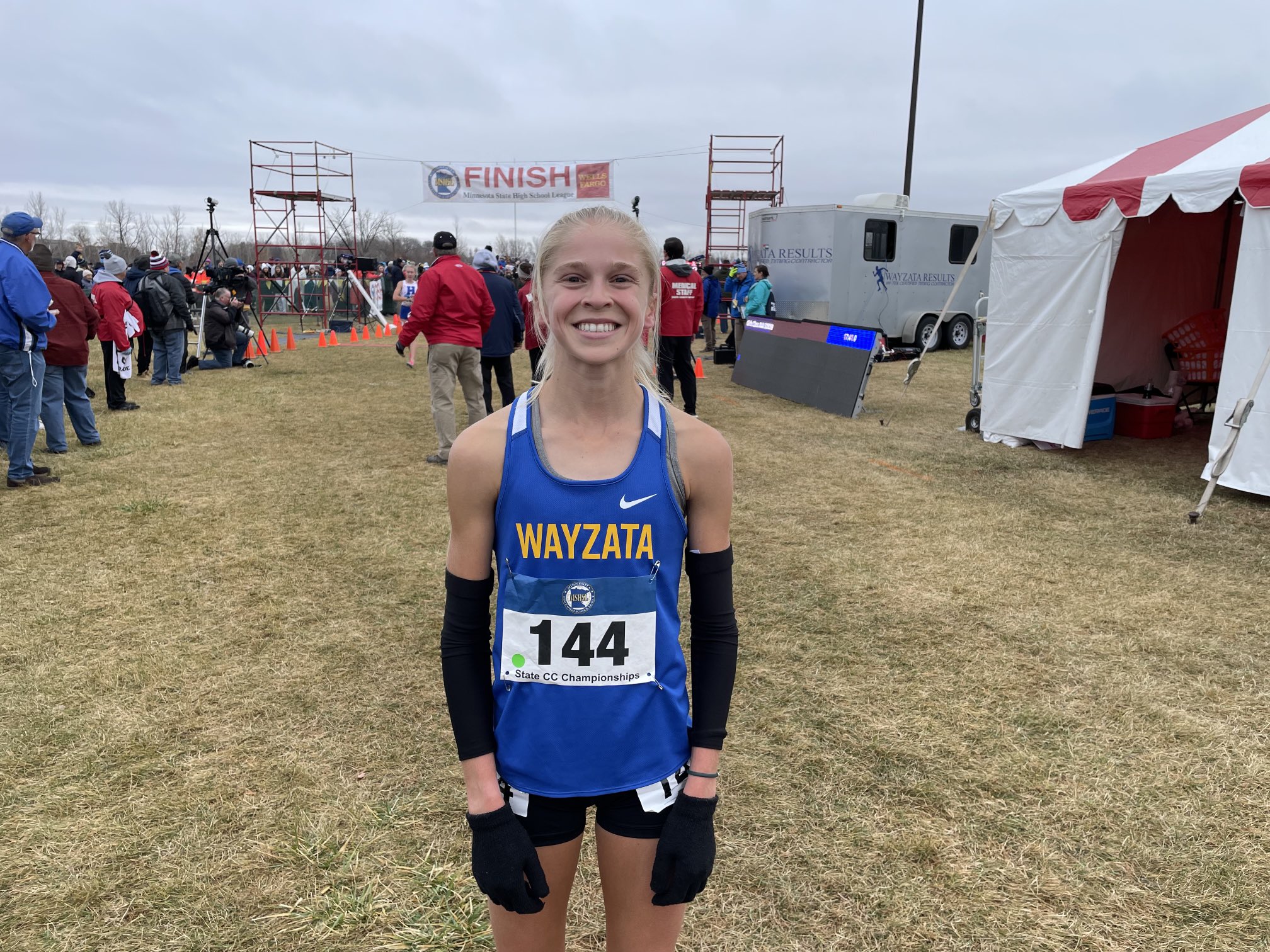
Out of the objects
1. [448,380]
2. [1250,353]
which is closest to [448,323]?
[448,380]

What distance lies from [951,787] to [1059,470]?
18.4 feet

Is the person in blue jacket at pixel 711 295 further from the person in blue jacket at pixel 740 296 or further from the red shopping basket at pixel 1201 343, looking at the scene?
the red shopping basket at pixel 1201 343

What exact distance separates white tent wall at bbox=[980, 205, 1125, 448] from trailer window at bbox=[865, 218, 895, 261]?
7533mm

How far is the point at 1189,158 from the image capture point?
23.1ft

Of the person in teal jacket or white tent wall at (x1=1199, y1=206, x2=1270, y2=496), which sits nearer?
white tent wall at (x1=1199, y1=206, x2=1270, y2=496)

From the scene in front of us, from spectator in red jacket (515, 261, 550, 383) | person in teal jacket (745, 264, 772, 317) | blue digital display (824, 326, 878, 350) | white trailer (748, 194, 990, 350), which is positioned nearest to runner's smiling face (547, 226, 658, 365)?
spectator in red jacket (515, 261, 550, 383)

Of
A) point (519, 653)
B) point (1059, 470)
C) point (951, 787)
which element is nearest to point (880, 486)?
point (1059, 470)

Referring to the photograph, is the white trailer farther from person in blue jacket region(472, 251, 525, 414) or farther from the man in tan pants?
the man in tan pants

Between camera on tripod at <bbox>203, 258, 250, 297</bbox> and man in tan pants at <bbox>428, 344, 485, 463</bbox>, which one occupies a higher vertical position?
camera on tripod at <bbox>203, 258, 250, 297</bbox>

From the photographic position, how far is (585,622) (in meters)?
1.42

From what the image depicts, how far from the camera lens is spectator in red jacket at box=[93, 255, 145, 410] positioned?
10.2 m

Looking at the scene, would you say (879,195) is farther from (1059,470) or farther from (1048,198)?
(1059,470)

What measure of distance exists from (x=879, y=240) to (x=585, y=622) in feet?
53.3

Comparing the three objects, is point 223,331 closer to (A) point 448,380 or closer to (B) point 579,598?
(A) point 448,380
